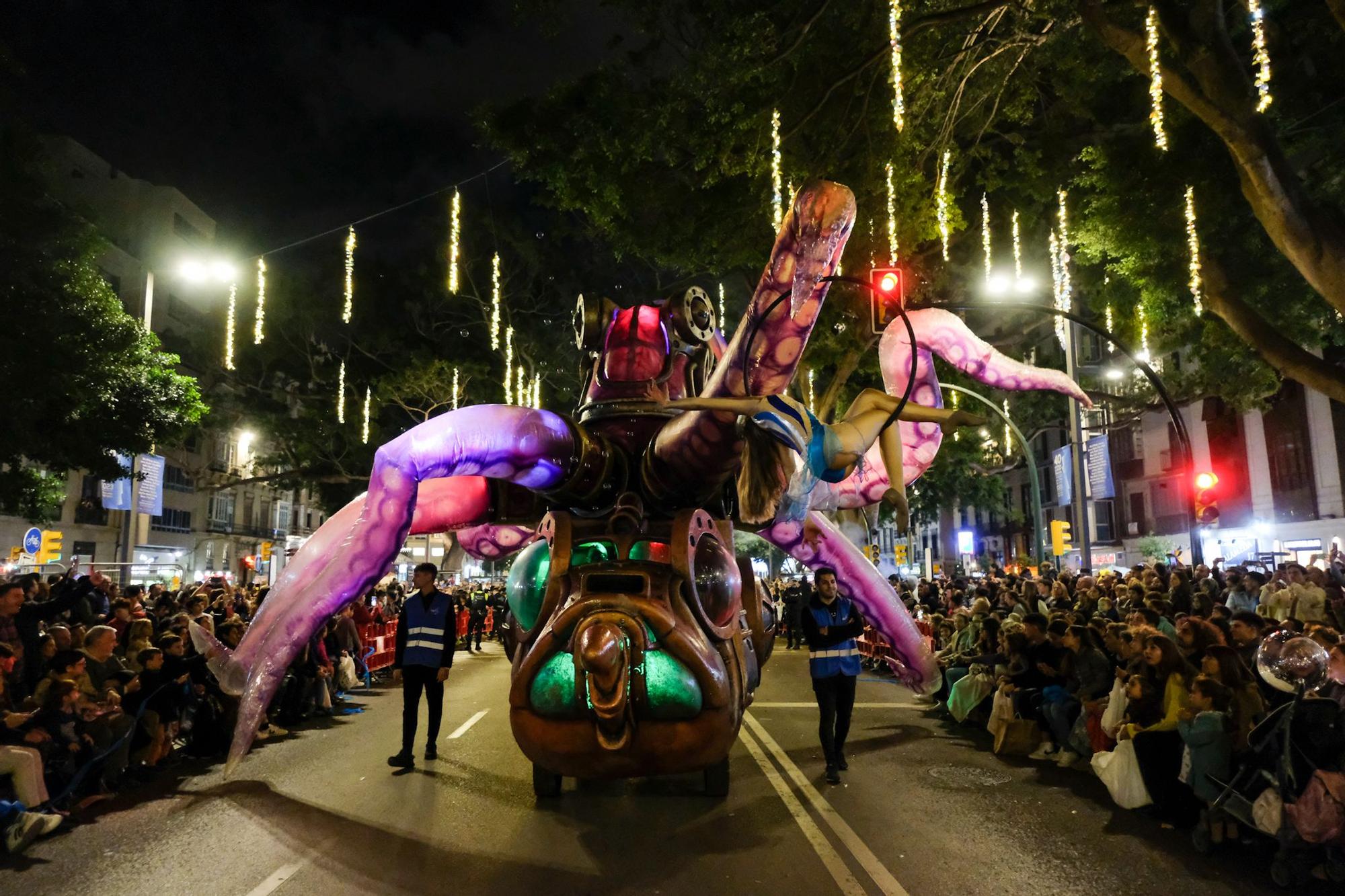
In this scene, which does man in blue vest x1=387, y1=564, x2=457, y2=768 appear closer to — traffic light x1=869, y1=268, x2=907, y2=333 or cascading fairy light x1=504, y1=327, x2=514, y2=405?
traffic light x1=869, y1=268, x2=907, y2=333

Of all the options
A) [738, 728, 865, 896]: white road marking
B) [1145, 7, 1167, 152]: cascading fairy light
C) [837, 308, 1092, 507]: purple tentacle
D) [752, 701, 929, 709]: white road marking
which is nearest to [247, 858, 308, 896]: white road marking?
[738, 728, 865, 896]: white road marking

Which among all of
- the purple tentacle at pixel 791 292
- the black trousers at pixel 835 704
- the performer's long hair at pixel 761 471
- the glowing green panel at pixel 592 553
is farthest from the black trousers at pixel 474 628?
the purple tentacle at pixel 791 292

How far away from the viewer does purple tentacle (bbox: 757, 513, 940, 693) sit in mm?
7422

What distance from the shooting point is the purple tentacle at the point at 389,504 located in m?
5.04

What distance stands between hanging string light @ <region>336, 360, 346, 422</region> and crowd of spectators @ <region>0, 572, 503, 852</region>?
17736 millimetres

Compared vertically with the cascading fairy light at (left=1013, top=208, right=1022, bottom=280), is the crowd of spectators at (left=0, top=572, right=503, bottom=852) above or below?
below

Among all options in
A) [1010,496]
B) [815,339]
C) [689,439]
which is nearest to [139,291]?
[815,339]

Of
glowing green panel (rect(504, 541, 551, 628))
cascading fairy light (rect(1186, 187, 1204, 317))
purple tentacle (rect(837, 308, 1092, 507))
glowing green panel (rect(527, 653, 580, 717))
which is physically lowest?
glowing green panel (rect(527, 653, 580, 717))

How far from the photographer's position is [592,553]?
18.7 ft

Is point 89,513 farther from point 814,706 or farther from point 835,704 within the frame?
point 835,704

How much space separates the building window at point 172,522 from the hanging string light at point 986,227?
125 ft

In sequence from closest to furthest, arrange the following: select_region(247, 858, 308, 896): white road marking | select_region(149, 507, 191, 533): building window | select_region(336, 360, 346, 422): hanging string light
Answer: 1. select_region(247, 858, 308, 896): white road marking
2. select_region(336, 360, 346, 422): hanging string light
3. select_region(149, 507, 191, 533): building window

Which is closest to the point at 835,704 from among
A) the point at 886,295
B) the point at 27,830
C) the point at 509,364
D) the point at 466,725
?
the point at 886,295

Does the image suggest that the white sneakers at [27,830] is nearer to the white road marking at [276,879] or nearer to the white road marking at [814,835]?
the white road marking at [276,879]
